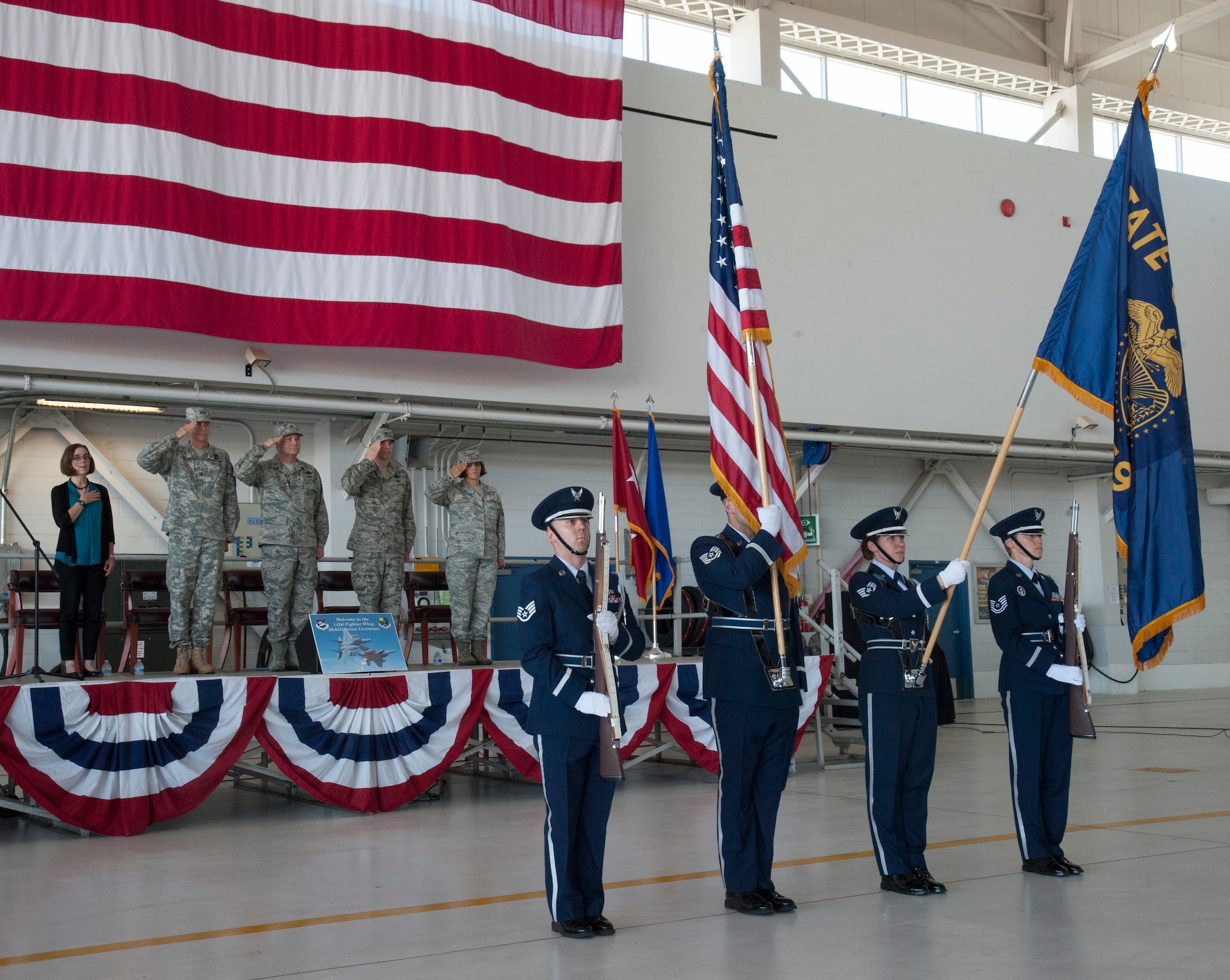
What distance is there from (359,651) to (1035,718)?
13.2 ft

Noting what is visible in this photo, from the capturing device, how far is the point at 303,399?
948cm

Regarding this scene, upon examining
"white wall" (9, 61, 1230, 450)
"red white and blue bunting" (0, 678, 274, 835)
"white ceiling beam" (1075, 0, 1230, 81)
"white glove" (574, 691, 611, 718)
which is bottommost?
"red white and blue bunting" (0, 678, 274, 835)

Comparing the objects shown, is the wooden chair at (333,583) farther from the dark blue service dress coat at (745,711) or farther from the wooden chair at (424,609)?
the dark blue service dress coat at (745,711)

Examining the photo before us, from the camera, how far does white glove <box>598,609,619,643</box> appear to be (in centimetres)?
391

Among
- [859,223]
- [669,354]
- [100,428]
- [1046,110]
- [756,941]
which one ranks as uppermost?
[1046,110]

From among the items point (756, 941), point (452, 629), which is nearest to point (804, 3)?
point (452, 629)

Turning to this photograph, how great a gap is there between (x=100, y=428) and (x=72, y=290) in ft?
7.22

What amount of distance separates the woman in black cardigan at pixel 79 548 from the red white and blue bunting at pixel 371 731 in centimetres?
123

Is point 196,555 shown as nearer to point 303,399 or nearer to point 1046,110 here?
point 303,399

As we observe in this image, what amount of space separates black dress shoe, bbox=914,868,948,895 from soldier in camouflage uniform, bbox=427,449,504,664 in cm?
413

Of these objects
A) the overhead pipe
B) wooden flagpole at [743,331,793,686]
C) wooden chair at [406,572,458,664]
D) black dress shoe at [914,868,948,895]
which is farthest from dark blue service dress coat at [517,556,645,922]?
the overhead pipe

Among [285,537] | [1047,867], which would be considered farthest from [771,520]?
[285,537]

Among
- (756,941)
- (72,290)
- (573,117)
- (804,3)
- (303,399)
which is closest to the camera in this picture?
(756,941)

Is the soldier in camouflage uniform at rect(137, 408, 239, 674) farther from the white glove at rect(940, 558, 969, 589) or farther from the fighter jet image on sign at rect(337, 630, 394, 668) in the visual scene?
the white glove at rect(940, 558, 969, 589)
